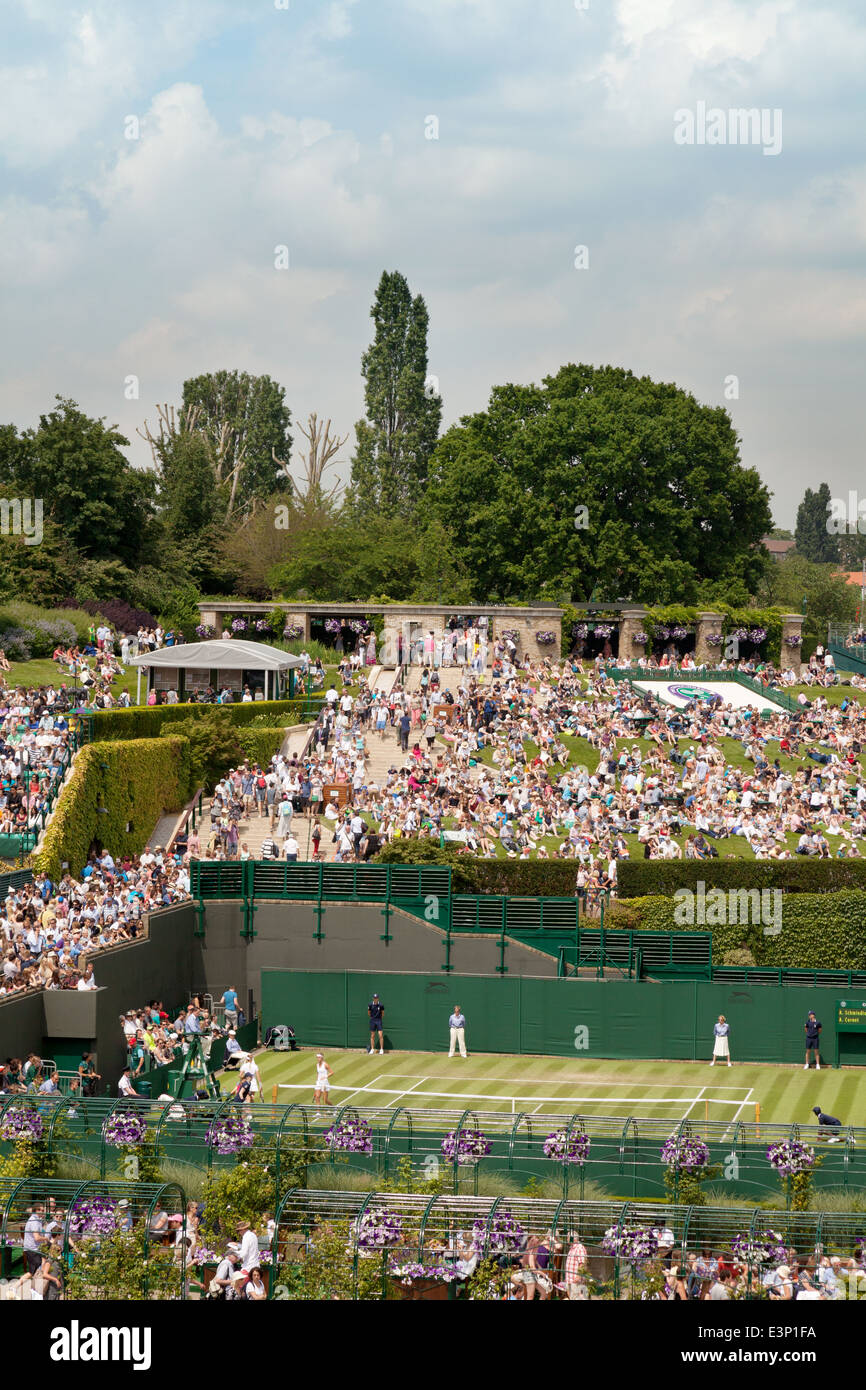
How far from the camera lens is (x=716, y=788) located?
4788cm

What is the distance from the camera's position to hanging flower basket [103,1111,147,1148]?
22.1m

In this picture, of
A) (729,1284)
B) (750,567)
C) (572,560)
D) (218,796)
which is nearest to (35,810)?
(218,796)

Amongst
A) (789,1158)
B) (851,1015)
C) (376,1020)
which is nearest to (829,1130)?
(789,1158)

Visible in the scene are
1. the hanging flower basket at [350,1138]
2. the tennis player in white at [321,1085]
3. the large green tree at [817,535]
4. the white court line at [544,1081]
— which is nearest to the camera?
the hanging flower basket at [350,1138]

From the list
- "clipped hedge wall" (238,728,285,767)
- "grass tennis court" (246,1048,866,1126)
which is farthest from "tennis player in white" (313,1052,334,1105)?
"clipped hedge wall" (238,728,285,767)

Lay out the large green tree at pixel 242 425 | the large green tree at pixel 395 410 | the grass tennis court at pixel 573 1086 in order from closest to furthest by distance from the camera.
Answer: the grass tennis court at pixel 573 1086
the large green tree at pixel 395 410
the large green tree at pixel 242 425

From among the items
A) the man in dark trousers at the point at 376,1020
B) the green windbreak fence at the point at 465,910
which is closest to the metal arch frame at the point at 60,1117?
the man in dark trousers at the point at 376,1020

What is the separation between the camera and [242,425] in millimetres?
114125

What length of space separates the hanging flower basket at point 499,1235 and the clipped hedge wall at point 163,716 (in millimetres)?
28709

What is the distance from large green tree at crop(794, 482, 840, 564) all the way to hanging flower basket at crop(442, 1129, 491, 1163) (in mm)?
179745

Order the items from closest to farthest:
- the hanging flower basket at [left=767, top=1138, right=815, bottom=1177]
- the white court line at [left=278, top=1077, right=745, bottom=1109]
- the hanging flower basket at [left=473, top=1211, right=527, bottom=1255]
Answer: the hanging flower basket at [left=473, top=1211, right=527, bottom=1255] → the hanging flower basket at [left=767, top=1138, right=815, bottom=1177] → the white court line at [left=278, top=1077, right=745, bottom=1109]

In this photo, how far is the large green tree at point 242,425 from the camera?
111000 millimetres

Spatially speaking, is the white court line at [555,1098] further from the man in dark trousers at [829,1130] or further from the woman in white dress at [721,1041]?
the man in dark trousers at [829,1130]

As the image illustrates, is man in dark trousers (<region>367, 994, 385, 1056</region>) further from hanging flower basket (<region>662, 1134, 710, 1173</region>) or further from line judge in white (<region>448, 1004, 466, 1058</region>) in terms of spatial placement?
hanging flower basket (<region>662, 1134, 710, 1173</region>)
